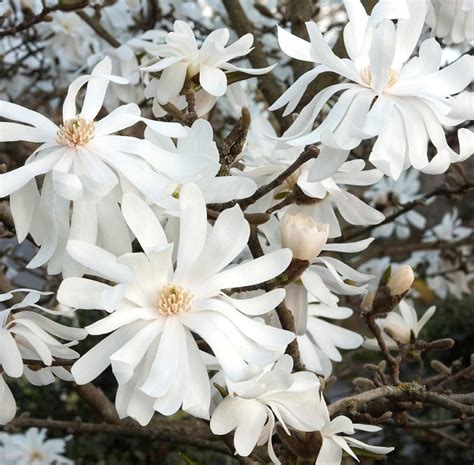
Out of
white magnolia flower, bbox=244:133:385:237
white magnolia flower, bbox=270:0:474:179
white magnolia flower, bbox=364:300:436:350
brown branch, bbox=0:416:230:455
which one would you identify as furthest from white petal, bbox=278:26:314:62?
brown branch, bbox=0:416:230:455

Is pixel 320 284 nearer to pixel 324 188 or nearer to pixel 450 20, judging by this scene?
pixel 324 188

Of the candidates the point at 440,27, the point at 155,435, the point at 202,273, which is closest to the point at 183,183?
the point at 202,273

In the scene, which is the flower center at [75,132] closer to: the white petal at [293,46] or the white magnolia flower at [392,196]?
the white petal at [293,46]

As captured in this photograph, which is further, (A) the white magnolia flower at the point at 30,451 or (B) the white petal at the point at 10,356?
(A) the white magnolia flower at the point at 30,451

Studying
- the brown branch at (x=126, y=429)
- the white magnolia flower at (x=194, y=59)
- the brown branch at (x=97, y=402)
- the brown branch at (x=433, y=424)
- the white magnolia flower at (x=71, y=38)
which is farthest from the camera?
the white magnolia flower at (x=71, y=38)

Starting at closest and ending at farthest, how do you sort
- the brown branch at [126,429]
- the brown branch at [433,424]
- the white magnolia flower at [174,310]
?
the white magnolia flower at [174,310], the brown branch at [433,424], the brown branch at [126,429]

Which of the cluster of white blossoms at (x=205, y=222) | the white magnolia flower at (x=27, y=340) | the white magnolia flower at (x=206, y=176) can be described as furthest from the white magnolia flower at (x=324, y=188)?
the white magnolia flower at (x=27, y=340)

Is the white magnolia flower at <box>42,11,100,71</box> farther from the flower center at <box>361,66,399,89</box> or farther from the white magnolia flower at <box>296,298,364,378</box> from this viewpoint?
the flower center at <box>361,66,399,89</box>

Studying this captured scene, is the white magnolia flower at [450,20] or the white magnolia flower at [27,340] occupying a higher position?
the white magnolia flower at [450,20]
